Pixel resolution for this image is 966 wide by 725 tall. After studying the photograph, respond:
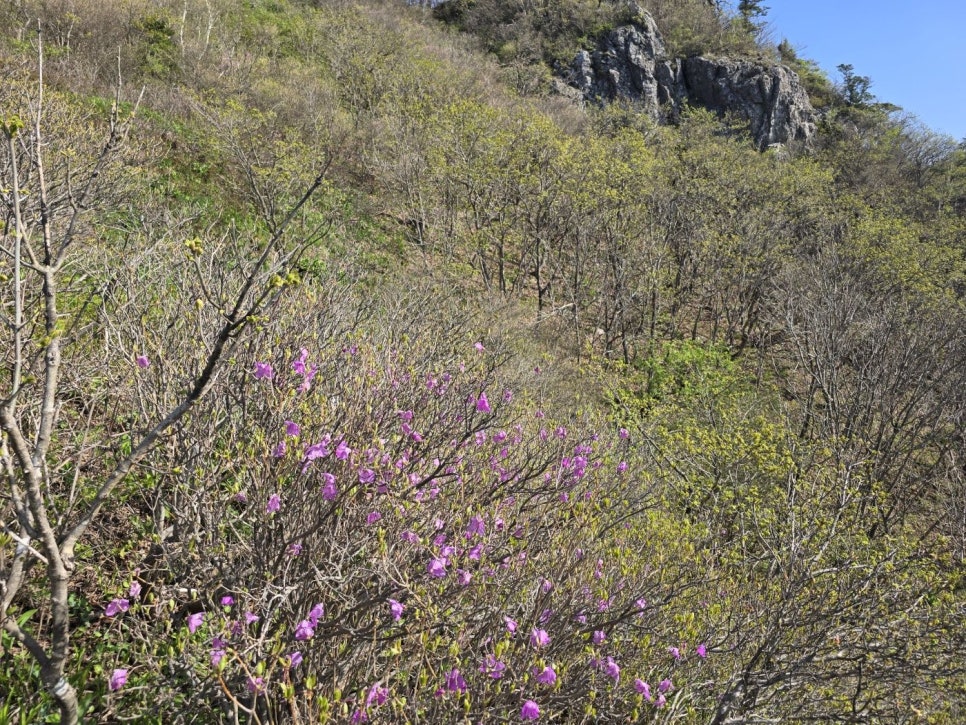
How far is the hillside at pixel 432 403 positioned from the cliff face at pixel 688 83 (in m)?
12.1

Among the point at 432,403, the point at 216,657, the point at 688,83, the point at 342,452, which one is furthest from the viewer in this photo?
the point at 688,83

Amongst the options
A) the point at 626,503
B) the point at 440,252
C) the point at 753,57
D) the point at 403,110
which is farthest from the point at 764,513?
the point at 753,57

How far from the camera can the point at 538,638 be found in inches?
86.0

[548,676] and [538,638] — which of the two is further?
[538,638]

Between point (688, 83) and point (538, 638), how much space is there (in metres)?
40.4

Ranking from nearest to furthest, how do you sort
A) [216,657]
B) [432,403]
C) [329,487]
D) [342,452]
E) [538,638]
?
[216,657], [538,638], [329,487], [342,452], [432,403]

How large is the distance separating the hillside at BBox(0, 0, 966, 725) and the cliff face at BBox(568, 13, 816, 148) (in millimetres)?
12074

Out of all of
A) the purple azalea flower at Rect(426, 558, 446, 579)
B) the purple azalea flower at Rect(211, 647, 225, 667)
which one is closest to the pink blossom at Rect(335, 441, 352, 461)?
the purple azalea flower at Rect(426, 558, 446, 579)

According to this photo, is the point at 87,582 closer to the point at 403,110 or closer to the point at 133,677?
the point at 133,677

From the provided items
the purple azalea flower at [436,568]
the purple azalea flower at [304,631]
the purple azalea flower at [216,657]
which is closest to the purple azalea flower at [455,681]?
the purple azalea flower at [436,568]

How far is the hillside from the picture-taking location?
217 cm

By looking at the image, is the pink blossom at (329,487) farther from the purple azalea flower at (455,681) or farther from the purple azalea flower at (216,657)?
the purple azalea flower at (455,681)

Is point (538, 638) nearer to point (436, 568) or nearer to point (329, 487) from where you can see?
point (436, 568)

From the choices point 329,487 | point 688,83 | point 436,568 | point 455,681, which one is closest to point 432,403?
point 329,487
